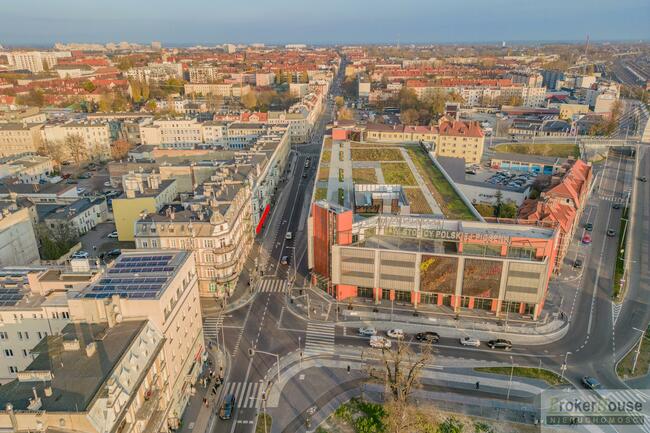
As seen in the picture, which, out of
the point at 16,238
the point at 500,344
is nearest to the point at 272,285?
the point at 500,344

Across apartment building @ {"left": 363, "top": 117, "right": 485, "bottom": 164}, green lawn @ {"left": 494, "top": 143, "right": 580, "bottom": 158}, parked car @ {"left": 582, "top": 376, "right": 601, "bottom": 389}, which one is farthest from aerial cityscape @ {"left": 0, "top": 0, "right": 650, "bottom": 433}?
green lawn @ {"left": 494, "top": 143, "right": 580, "bottom": 158}

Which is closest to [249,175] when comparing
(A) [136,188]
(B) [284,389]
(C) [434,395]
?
(A) [136,188]

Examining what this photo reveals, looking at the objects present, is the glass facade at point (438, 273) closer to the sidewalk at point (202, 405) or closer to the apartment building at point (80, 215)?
the sidewalk at point (202, 405)

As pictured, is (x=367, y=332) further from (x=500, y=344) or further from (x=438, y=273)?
(x=500, y=344)

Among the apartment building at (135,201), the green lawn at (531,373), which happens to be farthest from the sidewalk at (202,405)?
the apartment building at (135,201)

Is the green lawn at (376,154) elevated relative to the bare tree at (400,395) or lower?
elevated
